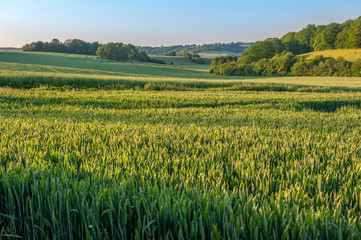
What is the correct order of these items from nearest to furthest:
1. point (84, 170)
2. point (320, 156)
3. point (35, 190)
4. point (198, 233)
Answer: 1. point (198, 233)
2. point (35, 190)
3. point (84, 170)
4. point (320, 156)

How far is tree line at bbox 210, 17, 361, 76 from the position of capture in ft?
253

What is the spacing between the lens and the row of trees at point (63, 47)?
395ft

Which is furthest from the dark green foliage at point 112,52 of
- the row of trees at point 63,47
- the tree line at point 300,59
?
the tree line at point 300,59

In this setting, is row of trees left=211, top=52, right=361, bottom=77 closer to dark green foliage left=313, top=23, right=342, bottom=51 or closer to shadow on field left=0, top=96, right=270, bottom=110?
dark green foliage left=313, top=23, right=342, bottom=51

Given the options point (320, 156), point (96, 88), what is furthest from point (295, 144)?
point (96, 88)

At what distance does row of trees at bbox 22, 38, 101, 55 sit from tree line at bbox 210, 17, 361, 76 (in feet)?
203

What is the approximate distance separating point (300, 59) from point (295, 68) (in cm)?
553

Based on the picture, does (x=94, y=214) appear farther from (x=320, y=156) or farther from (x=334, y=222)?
(x=320, y=156)

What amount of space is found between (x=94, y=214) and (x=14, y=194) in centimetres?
92

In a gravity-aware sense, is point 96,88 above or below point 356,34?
below

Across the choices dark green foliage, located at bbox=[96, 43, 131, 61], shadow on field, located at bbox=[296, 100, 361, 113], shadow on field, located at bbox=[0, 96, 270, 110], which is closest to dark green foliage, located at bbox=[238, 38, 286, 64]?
dark green foliage, located at bbox=[96, 43, 131, 61]

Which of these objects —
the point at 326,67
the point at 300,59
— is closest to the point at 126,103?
the point at 326,67

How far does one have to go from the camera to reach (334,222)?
1.84 m

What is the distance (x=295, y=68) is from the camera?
7962 centimetres
